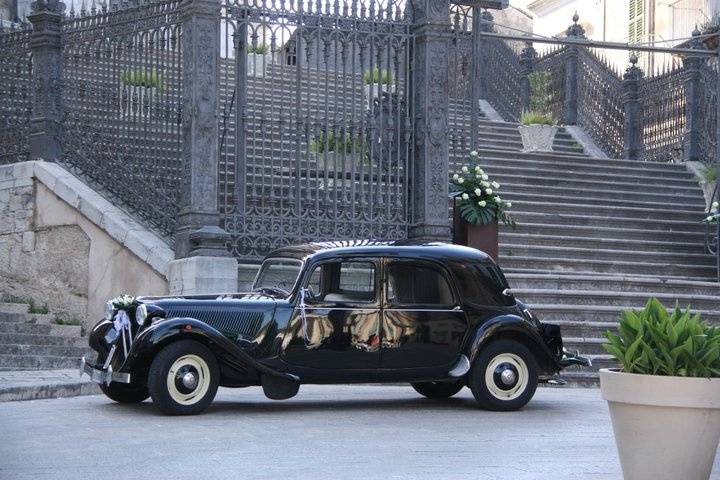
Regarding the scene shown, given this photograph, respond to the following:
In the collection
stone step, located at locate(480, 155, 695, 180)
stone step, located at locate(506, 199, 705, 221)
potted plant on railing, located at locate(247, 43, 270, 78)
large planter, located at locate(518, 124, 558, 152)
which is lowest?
stone step, located at locate(506, 199, 705, 221)

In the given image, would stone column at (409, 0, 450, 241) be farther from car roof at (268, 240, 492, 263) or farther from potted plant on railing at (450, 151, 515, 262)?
car roof at (268, 240, 492, 263)

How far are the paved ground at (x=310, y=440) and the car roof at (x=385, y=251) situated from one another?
1252 mm

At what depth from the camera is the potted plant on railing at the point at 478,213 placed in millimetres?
15906

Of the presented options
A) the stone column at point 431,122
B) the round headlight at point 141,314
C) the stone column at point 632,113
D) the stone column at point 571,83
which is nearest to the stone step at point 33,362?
the round headlight at point 141,314

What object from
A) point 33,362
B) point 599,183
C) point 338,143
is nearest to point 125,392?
point 33,362

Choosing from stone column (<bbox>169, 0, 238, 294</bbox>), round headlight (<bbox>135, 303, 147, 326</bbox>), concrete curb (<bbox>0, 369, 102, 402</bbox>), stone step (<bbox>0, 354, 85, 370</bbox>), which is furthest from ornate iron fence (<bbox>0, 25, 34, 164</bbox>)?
round headlight (<bbox>135, 303, 147, 326</bbox>)

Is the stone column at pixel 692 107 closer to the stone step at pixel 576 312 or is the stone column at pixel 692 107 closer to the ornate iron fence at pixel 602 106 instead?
the ornate iron fence at pixel 602 106

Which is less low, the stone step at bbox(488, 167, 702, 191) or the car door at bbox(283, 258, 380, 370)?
the stone step at bbox(488, 167, 702, 191)

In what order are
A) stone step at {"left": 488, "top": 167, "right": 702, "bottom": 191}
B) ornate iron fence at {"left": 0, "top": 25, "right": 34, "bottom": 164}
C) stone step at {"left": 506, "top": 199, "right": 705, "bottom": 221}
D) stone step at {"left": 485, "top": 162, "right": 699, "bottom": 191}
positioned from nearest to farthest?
1. ornate iron fence at {"left": 0, "top": 25, "right": 34, "bottom": 164}
2. stone step at {"left": 506, "top": 199, "right": 705, "bottom": 221}
3. stone step at {"left": 488, "top": 167, "right": 702, "bottom": 191}
4. stone step at {"left": 485, "top": 162, "right": 699, "bottom": 191}

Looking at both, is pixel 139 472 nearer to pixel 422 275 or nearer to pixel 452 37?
pixel 422 275

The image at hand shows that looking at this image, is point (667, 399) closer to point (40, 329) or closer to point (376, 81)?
point (40, 329)

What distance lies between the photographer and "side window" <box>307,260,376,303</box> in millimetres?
10711

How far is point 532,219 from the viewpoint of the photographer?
1816 centimetres

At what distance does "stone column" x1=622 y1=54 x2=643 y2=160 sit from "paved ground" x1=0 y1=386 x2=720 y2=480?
12307 millimetres
